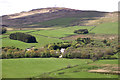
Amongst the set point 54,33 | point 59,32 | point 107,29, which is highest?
point 107,29

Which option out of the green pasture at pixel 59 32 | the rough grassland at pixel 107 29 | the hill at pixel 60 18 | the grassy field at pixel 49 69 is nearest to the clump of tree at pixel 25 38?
the green pasture at pixel 59 32

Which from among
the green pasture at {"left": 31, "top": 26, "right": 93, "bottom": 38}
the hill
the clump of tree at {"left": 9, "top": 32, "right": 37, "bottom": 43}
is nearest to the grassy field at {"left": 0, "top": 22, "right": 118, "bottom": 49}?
the green pasture at {"left": 31, "top": 26, "right": 93, "bottom": 38}

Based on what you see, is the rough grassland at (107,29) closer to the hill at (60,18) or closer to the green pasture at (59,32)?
the green pasture at (59,32)

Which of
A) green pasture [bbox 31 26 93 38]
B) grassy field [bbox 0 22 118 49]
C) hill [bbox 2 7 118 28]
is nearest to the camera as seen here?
grassy field [bbox 0 22 118 49]

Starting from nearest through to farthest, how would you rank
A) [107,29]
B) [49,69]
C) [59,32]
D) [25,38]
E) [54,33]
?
[49,69] → [25,38] → [54,33] → [59,32] → [107,29]

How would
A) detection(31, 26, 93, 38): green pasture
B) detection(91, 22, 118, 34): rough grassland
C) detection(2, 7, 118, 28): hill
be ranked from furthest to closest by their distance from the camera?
detection(2, 7, 118, 28): hill, detection(91, 22, 118, 34): rough grassland, detection(31, 26, 93, 38): green pasture

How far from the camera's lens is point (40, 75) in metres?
46.0

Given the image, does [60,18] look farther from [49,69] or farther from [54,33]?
[49,69]

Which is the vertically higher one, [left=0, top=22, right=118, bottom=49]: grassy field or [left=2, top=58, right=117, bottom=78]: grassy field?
[left=0, top=22, right=118, bottom=49]: grassy field

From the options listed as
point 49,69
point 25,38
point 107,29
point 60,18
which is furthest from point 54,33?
point 49,69

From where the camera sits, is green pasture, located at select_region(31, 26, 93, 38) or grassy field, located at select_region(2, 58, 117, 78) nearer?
grassy field, located at select_region(2, 58, 117, 78)

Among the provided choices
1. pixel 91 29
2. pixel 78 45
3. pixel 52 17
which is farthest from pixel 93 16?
pixel 78 45

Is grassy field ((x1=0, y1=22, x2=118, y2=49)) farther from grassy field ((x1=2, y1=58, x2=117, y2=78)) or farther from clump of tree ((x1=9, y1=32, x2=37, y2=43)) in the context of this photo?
grassy field ((x1=2, y1=58, x2=117, y2=78))

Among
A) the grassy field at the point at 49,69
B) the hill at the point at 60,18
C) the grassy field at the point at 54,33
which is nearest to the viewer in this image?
the grassy field at the point at 49,69
